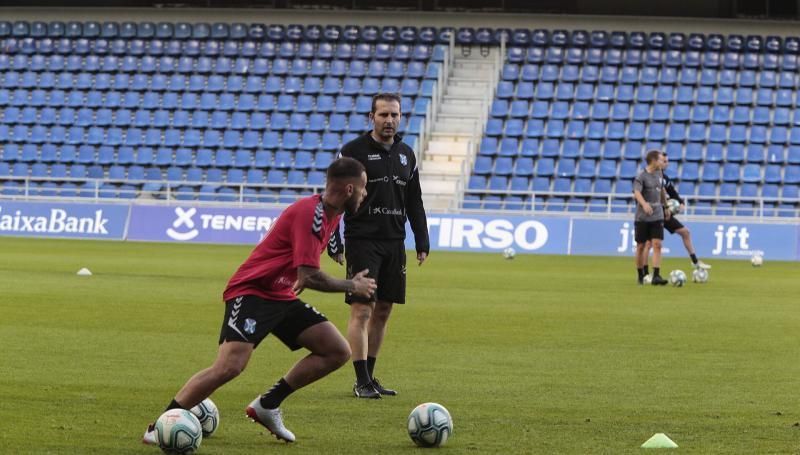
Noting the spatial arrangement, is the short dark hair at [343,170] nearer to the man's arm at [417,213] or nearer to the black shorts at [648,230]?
the man's arm at [417,213]

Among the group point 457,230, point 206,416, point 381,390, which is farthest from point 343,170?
point 457,230

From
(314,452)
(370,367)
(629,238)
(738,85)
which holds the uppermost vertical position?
(738,85)

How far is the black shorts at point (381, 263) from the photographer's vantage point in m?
10.2

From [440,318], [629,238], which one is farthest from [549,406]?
[629,238]

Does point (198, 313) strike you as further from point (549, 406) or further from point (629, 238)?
point (629, 238)

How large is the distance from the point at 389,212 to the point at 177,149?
115ft

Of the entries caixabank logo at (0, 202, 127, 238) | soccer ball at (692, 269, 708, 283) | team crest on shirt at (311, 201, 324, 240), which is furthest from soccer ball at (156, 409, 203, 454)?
caixabank logo at (0, 202, 127, 238)

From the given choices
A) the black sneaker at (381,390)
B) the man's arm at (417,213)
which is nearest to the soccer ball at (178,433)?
the black sneaker at (381,390)

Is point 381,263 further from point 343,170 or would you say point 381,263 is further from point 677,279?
point 677,279

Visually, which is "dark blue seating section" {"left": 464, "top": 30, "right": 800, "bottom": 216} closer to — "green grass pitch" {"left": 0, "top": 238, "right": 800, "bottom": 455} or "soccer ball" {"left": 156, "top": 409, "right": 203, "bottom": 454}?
"green grass pitch" {"left": 0, "top": 238, "right": 800, "bottom": 455}

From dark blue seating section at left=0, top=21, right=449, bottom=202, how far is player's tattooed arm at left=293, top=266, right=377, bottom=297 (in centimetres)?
3402

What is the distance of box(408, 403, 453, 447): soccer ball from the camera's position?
25.6 feet

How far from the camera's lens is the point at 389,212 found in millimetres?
10305

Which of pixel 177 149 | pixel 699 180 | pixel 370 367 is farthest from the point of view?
pixel 177 149
